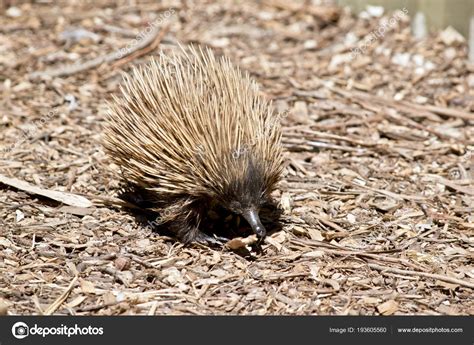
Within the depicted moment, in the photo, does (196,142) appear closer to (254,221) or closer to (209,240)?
(254,221)

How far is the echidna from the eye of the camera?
5.55 m

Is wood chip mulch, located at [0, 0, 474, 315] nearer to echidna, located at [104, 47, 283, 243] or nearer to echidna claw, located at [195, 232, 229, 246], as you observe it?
echidna claw, located at [195, 232, 229, 246]

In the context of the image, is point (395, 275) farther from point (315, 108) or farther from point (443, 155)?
point (315, 108)

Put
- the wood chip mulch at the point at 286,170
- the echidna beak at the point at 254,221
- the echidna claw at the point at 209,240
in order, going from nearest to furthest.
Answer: the wood chip mulch at the point at 286,170
the echidna beak at the point at 254,221
the echidna claw at the point at 209,240

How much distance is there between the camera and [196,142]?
5.61 meters

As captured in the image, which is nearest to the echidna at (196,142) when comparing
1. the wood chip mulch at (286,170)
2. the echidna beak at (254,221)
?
the echidna beak at (254,221)

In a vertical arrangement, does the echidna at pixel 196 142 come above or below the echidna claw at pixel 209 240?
above

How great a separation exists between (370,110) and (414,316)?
12.2ft

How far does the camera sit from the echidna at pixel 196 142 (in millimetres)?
5555

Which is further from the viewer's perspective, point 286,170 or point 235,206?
point 286,170

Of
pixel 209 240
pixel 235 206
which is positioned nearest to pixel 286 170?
pixel 209 240

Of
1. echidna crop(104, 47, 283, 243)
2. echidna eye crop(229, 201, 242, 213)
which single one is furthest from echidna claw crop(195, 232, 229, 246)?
echidna eye crop(229, 201, 242, 213)

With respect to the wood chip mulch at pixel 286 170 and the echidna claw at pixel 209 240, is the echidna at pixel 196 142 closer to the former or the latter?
the echidna claw at pixel 209 240
